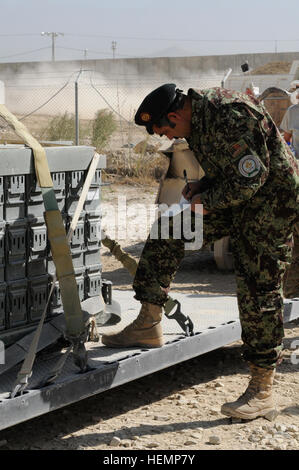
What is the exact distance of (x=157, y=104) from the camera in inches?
152

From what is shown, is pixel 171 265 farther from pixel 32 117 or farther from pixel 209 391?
pixel 32 117

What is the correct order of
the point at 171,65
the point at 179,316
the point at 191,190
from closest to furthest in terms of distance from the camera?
the point at 191,190
the point at 179,316
the point at 171,65

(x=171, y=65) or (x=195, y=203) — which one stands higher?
(x=171, y=65)

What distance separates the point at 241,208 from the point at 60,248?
91cm

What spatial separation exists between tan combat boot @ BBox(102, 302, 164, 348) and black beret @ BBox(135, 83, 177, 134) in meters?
1.01

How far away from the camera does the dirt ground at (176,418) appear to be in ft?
12.7

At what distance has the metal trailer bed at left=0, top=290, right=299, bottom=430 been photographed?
360cm

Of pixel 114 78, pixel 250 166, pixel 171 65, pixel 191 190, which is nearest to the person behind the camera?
pixel 250 166

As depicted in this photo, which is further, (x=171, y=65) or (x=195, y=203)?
(x=171, y=65)

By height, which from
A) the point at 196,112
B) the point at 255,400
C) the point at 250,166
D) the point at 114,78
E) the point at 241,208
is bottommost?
the point at 255,400

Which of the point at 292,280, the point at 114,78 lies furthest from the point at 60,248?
the point at 114,78

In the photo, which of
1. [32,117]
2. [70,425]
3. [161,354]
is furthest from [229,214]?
[32,117]

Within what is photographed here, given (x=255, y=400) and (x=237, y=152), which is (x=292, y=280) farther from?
(x=237, y=152)

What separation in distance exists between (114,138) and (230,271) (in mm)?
12833
